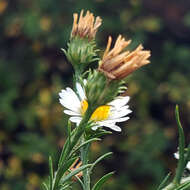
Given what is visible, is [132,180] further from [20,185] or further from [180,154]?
[180,154]

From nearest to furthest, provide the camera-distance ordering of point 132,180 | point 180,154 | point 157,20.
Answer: point 180,154
point 132,180
point 157,20

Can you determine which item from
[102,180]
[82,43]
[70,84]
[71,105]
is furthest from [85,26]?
[70,84]

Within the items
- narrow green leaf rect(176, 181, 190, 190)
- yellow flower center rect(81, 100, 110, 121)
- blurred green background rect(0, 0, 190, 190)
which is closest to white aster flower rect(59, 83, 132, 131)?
yellow flower center rect(81, 100, 110, 121)

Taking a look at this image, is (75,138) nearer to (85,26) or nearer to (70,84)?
(85,26)

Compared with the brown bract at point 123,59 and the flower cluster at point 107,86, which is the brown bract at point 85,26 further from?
the brown bract at point 123,59

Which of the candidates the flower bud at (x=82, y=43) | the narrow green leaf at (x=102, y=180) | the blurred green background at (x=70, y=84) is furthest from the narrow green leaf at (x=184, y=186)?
the blurred green background at (x=70, y=84)

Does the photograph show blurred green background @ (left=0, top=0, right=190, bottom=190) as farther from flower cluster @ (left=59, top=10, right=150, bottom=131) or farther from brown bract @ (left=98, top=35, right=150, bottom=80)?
brown bract @ (left=98, top=35, right=150, bottom=80)

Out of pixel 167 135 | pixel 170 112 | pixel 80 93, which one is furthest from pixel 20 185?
pixel 80 93
